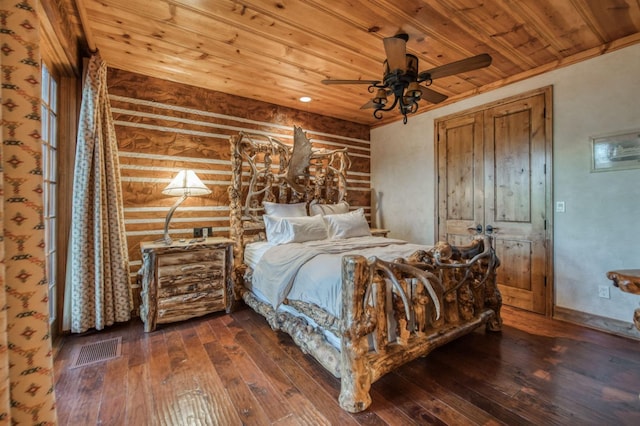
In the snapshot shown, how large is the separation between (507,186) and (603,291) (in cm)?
134

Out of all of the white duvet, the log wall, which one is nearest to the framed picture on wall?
the white duvet

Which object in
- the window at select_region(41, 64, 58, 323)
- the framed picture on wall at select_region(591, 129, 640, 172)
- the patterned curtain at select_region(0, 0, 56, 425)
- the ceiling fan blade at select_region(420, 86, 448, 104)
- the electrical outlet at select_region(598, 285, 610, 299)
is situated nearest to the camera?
the patterned curtain at select_region(0, 0, 56, 425)

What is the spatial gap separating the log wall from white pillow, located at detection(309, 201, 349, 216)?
44.6 inches

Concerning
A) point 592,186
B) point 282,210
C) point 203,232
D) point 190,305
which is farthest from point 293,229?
point 592,186

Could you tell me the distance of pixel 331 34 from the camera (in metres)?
2.42

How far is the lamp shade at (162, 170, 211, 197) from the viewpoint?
2.96 m

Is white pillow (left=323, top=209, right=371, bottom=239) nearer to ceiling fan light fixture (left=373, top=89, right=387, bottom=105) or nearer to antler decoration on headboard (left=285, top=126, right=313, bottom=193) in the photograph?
antler decoration on headboard (left=285, top=126, right=313, bottom=193)

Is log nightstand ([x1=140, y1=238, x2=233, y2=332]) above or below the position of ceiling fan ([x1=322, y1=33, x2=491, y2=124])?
below

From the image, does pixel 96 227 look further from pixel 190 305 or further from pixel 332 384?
pixel 332 384

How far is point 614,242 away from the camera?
2664mm

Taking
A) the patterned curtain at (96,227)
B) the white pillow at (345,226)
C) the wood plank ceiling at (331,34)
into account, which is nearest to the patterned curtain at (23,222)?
the wood plank ceiling at (331,34)

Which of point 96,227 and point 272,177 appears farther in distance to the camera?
point 272,177

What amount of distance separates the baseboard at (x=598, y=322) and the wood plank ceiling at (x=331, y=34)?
99.4 inches

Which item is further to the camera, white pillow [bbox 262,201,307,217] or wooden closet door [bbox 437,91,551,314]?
white pillow [bbox 262,201,307,217]
